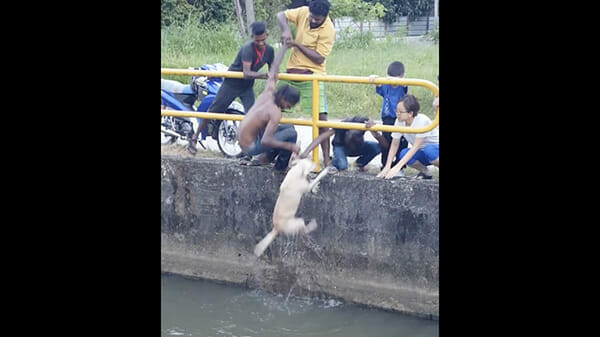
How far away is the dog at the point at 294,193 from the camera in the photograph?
6352 mm

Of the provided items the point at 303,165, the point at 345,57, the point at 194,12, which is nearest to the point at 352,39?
the point at 345,57

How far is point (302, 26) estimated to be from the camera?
20.5 feet

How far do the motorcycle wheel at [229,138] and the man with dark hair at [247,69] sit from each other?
0.62 ft

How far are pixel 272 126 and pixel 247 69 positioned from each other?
48 centimetres

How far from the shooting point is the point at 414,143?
593cm

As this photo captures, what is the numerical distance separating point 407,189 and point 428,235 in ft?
1.11

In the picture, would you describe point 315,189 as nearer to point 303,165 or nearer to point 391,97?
point 303,165

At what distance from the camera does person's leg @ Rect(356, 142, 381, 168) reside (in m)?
6.20

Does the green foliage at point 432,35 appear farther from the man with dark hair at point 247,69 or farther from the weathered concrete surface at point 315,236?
the weathered concrete surface at point 315,236
